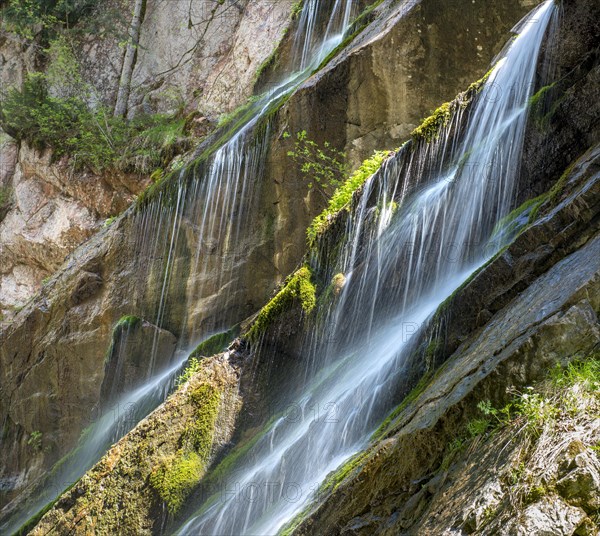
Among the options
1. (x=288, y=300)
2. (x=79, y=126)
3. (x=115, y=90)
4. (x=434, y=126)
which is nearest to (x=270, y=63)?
(x=79, y=126)

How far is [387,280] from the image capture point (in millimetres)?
7797

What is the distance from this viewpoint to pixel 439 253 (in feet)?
24.3

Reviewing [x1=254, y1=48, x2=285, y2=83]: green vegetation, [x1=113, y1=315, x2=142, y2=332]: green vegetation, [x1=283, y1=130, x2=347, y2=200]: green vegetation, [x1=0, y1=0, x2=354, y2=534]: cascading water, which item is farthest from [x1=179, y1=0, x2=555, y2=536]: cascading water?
[x1=254, y1=48, x2=285, y2=83]: green vegetation

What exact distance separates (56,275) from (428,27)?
1050 cm

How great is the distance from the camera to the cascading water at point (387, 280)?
20.5 feet

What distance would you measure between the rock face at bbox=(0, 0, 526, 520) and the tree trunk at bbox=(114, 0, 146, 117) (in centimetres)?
500

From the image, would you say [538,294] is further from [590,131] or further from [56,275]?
[56,275]

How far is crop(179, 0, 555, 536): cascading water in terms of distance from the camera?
20.5 ft

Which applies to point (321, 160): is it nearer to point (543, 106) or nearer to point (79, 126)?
point (543, 106)

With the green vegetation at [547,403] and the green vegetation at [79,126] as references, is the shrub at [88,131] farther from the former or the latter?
the green vegetation at [547,403]

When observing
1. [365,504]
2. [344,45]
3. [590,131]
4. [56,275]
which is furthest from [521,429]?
[56,275]

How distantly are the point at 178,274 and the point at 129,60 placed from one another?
11.7 metres

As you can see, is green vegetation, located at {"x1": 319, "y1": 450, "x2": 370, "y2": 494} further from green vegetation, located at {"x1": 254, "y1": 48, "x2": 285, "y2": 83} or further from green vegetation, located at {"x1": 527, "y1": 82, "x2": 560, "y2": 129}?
green vegetation, located at {"x1": 254, "y1": 48, "x2": 285, "y2": 83}

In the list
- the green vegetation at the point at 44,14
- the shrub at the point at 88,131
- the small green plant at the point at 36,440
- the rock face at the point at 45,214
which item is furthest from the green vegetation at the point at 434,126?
the green vegetation at the point at 44,14
